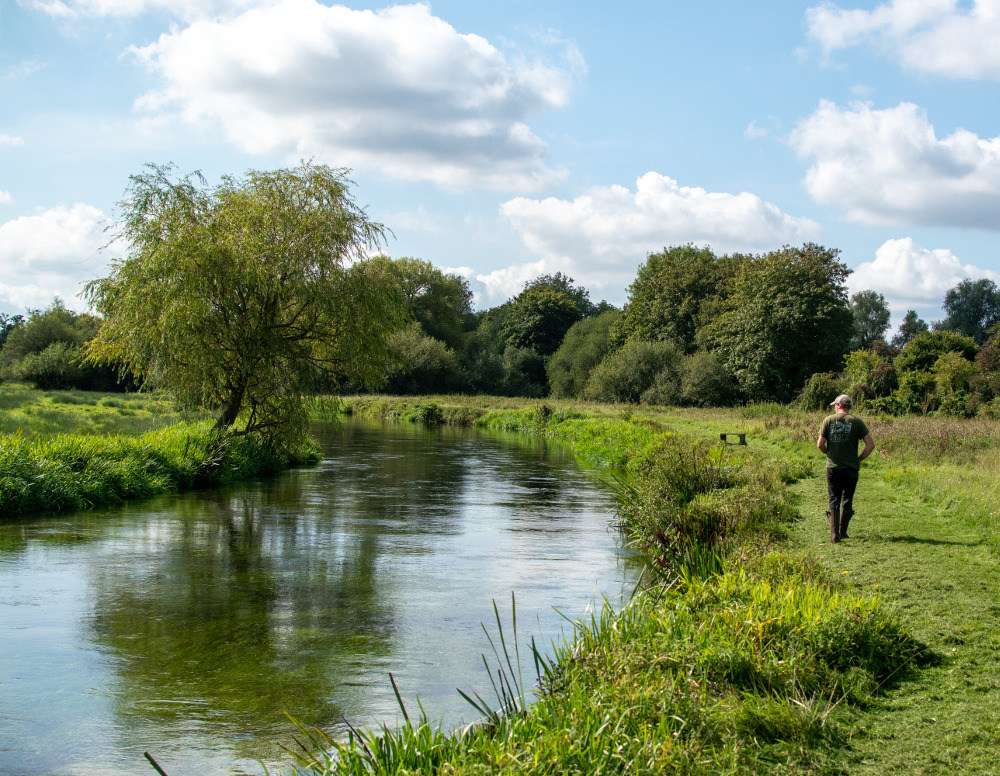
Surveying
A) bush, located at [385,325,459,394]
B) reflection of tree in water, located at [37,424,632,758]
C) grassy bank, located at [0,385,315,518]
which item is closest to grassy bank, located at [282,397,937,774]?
reflection of tree in water, located at [37,424,632,758]

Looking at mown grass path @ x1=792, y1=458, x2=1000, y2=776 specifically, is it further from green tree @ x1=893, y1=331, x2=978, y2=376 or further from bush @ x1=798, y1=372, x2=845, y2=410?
green tree @ x1=893, y1=331, x2=978, y2=376

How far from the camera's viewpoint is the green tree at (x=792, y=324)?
1778 inches

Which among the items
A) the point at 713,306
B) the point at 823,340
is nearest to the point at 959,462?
the point at 823,340

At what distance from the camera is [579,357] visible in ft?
226

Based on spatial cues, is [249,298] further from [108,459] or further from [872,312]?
[872,312]

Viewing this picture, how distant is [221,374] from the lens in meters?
20.3

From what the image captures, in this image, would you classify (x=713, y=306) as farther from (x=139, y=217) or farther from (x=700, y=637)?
(x=700, y=637)

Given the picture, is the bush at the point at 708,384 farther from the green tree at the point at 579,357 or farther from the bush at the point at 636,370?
the green tree at the point at 579,357

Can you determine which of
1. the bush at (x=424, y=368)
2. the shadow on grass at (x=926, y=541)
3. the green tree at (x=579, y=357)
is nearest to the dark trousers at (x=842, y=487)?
the shadow on grass at (x=926, y=541)

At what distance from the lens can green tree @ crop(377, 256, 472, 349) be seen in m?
79.1

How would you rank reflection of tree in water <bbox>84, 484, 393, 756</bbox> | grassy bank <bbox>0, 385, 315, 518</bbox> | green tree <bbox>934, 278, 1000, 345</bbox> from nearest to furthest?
reflection of tree in water <bbox>84, 484, 393, 756</bbox>
grassy bank <bbox>0, 385, 315, 518</bbox>
green tree <bbox>934, 278, 1000, 345</bbox>

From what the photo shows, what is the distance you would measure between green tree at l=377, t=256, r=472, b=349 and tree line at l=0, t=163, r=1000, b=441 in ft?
0.72

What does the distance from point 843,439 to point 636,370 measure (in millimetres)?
43242

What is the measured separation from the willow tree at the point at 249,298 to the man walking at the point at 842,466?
13955mm
